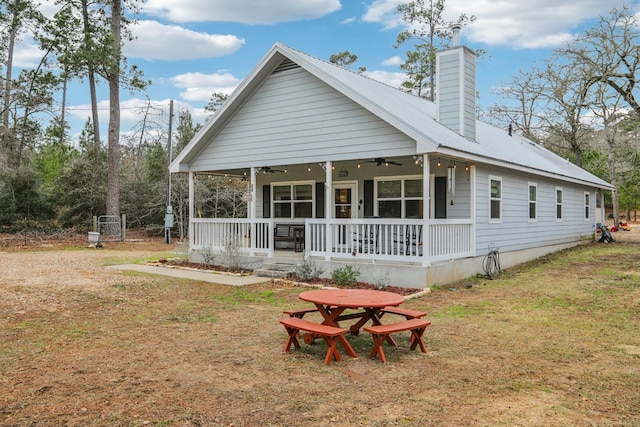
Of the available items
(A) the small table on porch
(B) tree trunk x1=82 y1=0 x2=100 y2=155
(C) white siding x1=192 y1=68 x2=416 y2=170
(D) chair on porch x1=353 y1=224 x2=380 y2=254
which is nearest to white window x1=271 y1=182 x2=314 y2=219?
(C) white siding x1=192 y1=68 x2=416 y2=170

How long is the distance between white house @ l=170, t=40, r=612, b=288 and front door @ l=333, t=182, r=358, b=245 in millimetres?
31

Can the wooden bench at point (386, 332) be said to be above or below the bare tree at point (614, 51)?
below

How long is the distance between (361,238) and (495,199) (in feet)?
13.1

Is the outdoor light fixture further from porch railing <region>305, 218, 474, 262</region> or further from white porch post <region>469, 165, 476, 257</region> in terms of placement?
porch railing <region>305, 218, 474, 262</region>

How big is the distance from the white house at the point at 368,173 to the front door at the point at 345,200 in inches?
1.2

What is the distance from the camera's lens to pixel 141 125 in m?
27.5

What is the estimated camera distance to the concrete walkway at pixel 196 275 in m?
11.2

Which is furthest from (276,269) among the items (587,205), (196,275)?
(587,205)

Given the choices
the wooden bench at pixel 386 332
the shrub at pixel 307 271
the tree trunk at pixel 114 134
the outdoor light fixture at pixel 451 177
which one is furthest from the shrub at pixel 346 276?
the tree trunk at pixel 114 134

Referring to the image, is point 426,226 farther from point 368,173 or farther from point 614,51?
point 614,51

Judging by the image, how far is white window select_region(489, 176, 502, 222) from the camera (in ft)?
42.1

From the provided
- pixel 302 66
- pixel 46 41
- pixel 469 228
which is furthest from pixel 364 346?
pixel 46 41

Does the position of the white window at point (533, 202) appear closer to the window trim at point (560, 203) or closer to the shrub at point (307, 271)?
the window trim at point (560, 203)

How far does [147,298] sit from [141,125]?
20.6 meters
